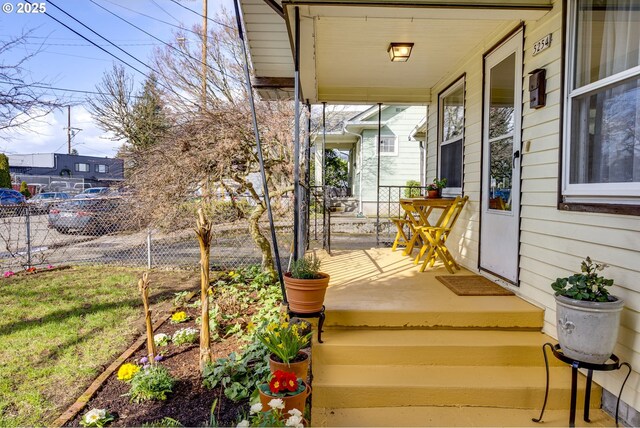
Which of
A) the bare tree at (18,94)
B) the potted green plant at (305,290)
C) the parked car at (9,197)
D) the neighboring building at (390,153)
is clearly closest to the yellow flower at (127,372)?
the potted green plant at (305,290)

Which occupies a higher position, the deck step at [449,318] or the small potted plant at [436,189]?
the small potted plant at [436,189]

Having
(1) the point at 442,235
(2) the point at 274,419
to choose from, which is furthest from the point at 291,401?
(1) the point at 442,235

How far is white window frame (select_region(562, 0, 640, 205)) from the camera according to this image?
2.05m

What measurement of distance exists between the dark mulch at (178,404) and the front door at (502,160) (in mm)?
2515

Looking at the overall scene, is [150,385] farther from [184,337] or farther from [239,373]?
[184,337]

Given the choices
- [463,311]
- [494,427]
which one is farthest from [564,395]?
[463,311]

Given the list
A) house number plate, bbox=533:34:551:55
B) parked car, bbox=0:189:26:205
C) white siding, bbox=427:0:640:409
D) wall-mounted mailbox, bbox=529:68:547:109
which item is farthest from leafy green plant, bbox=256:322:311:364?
parked car, bbox=0:189:26:205

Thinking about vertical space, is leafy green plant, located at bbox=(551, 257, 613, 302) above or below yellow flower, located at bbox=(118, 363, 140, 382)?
above

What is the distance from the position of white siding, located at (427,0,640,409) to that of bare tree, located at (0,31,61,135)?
616cm

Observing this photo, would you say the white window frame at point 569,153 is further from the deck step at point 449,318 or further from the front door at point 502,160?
the deck step at point 449,318

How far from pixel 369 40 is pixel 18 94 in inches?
203

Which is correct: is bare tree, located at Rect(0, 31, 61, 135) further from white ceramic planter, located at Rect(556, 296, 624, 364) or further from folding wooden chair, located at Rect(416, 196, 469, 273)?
white ceramic planter, located at Rect(556, 296, 624, 364)

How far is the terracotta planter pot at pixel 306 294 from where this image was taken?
2652 millimetres

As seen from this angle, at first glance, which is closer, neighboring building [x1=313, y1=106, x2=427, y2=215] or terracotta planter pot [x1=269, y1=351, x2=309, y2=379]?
terracotta planter pot [x1=269, y1=351, x2=309, y2=379]
